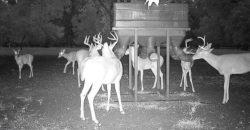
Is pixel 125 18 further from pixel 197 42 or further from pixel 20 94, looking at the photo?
pixel 197 42

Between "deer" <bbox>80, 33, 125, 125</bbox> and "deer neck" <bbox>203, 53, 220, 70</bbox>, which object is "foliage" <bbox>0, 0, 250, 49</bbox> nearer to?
"deer neck" <bbox>203, 53, 220, 70</bbox>

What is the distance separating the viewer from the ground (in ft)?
25.9

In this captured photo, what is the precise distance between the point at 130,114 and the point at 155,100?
5.89 feet

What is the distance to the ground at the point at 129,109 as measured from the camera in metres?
7.91

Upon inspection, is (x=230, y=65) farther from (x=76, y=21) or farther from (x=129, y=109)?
(x=76, y=21)

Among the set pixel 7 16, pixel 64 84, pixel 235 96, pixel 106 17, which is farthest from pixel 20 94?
pixel 7 16

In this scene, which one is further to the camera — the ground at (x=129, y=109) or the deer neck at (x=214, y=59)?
the deer neck at (x=214, y=59)

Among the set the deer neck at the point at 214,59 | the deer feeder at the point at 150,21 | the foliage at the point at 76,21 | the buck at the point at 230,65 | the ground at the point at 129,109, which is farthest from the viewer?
the foliage at the point at 76,21

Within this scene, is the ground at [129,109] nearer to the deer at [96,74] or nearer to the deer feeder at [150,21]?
the deer at [96,74]

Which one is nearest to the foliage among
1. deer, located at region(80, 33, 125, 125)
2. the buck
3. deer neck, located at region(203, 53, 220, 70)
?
deer neck, located at region(203, 53, 220, 70)

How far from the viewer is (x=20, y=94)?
11977 mm

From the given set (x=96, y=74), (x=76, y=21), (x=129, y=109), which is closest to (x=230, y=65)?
(x=129, y=109)

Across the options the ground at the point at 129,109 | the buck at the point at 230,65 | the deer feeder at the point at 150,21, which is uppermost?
the deer feeder at the point at 150,21

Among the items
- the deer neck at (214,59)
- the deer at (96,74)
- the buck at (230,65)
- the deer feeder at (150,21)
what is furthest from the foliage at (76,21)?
the deer at (96,74)
